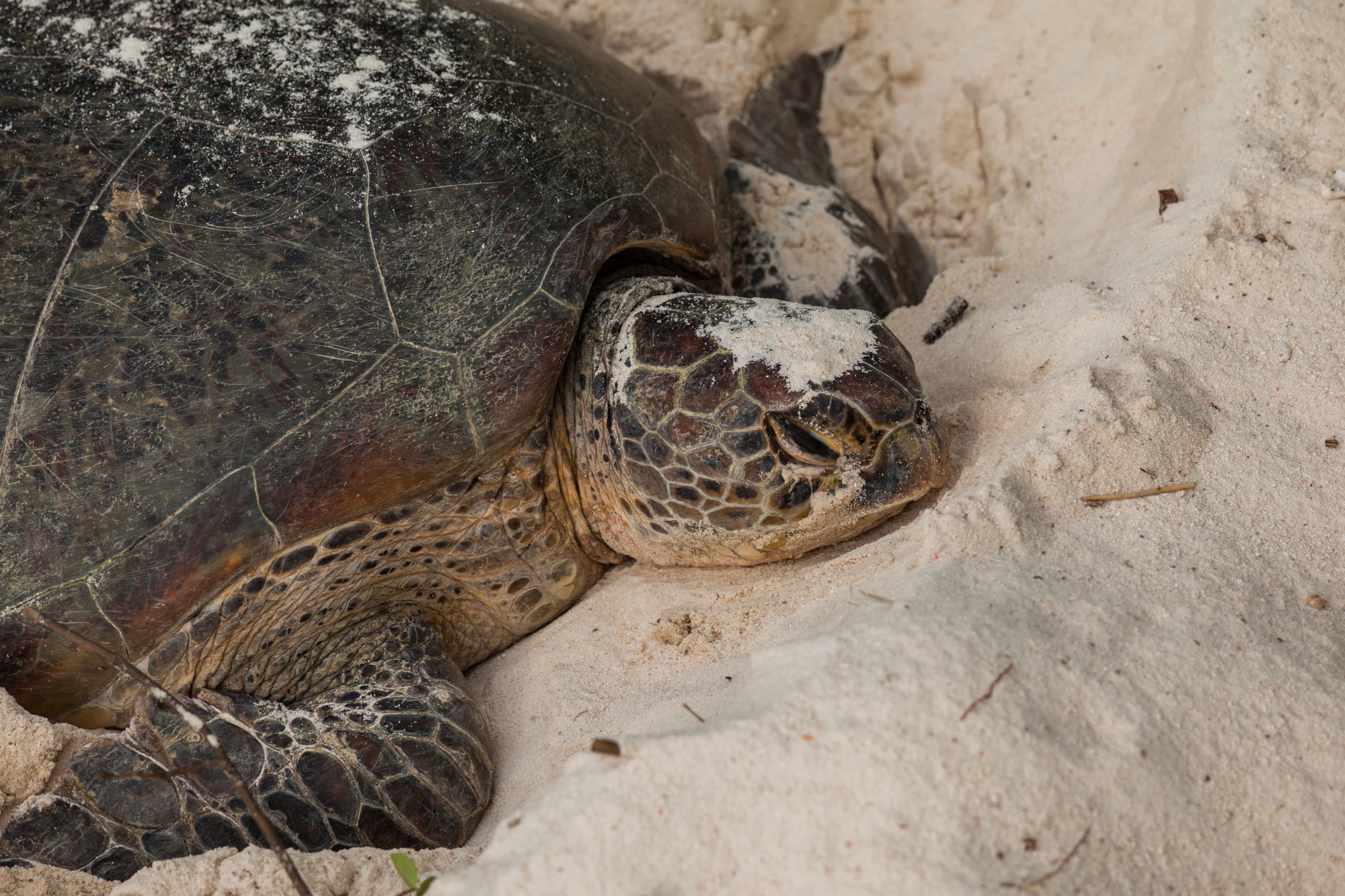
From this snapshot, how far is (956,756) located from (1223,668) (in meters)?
0.47

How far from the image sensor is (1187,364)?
174 cm

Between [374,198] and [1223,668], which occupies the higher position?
[374,198]

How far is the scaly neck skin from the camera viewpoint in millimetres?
1704

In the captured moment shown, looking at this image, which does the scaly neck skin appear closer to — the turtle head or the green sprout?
the turtle head

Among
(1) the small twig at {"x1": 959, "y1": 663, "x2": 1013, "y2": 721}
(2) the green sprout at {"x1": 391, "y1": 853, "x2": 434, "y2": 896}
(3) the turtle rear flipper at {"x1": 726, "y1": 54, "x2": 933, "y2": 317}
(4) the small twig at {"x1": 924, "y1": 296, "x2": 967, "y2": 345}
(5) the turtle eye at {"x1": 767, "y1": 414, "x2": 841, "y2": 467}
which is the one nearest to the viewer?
(1) the small twig at {"x1": 959, "y1": 663, "x2": 1013, "y2": 721}

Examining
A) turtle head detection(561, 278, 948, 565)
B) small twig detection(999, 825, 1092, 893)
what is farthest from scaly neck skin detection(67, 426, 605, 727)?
small twig detection(999, 825, 1092, 893)

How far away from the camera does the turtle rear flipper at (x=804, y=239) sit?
2.56m

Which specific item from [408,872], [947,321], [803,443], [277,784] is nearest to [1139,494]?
[803,443]

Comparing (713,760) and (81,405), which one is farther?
(81,405)

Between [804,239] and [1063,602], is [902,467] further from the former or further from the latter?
[804,239]

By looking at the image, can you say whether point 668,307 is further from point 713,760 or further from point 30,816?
point 30,816

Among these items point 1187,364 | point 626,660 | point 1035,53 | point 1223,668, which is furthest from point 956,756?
point 1035,53

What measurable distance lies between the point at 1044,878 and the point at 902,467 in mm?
792

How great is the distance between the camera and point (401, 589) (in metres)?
1.94
